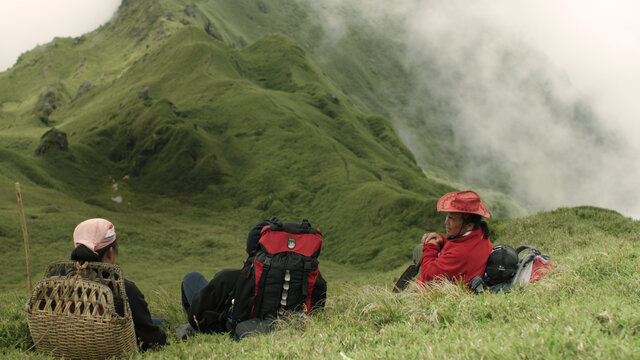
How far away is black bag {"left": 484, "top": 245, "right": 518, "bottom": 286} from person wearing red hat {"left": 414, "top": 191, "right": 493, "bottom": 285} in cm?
11

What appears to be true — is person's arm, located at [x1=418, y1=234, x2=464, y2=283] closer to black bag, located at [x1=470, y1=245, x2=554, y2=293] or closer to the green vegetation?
black bag, located at [x1=470, y1=245, x2=554, y2=293]

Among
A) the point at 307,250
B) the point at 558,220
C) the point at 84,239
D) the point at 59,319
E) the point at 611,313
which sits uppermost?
the point at 558,220

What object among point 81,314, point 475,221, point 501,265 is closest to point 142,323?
point 81,314

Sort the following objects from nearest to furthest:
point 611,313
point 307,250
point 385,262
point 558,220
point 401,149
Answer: point 611,313, point 307,250, point 558,220, point 385,262, point 401,149

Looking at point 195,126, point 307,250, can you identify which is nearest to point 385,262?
point 307,250

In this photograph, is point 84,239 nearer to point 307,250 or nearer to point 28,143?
point 307,250

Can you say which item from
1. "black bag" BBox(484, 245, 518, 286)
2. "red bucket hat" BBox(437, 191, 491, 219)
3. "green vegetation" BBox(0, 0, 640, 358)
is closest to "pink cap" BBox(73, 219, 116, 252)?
"green vegetation" BBox(0, 0, 640, 358)

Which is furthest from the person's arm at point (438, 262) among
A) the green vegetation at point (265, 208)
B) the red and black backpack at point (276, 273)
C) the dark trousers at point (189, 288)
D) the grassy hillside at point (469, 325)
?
the dark trousers at point (189, 288)

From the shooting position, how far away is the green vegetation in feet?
17.0

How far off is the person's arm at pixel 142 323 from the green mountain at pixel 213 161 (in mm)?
37283

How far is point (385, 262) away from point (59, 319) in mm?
42861

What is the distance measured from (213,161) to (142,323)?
7755 centimetres

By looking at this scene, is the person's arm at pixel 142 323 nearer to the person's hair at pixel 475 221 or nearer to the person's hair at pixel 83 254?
the person's hair at pixel 83 254

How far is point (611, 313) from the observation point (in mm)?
4363
